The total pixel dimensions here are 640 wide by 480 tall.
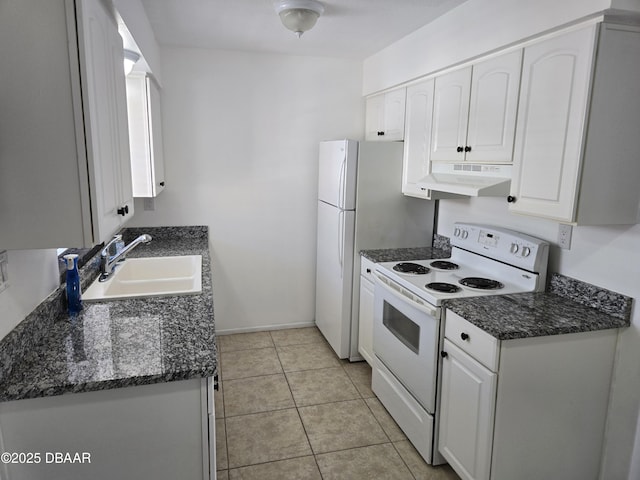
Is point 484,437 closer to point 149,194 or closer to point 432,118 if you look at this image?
point 432,118

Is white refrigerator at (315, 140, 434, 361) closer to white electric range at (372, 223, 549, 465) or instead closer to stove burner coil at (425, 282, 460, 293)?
white electric range at (372, 223, 549, 465)

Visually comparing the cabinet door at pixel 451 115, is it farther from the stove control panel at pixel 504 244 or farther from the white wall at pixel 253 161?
the white wall at pixel 253 161

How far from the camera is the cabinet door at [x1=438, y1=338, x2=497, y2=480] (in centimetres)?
194

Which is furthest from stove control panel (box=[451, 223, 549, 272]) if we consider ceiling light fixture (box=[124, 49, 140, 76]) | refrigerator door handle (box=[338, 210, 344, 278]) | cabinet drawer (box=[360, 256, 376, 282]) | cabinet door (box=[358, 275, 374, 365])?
ceiling light fixture (box=[124, 49, 140, 76])

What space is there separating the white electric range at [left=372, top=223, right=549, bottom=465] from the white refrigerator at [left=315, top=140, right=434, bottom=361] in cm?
45

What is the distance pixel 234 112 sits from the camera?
3705 mm

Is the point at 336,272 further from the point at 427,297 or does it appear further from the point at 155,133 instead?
the point at 155,133

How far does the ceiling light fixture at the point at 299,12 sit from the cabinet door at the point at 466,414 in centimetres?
192

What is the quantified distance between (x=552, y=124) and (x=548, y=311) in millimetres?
852

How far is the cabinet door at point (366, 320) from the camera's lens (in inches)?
127

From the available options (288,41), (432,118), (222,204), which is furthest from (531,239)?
(222,204)

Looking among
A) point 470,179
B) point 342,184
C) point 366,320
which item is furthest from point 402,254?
point 470,179

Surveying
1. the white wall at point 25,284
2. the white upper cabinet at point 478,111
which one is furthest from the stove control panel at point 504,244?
the white wall at point 25,284

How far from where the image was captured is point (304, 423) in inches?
108
